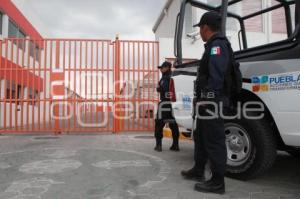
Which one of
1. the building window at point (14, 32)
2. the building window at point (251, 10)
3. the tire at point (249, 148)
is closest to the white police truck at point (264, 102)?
the tire at point (249, 148)

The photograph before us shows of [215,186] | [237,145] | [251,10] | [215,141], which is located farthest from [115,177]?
[251,10]

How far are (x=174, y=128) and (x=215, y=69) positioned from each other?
3.07 m

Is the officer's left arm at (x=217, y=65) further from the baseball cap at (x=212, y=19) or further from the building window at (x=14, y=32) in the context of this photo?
the building window at (x=14, y=32)

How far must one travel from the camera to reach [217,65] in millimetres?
3154

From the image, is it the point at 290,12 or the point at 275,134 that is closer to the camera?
the point at 275,134

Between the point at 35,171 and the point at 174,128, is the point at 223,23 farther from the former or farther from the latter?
the point at 35,171

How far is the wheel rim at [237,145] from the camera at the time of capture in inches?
144

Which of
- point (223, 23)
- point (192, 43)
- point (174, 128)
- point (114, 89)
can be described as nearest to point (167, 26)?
point (192, 43)

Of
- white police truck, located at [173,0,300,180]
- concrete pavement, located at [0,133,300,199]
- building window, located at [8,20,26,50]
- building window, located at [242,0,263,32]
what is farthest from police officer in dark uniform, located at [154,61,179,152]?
building window, located at [8,20,26,50]

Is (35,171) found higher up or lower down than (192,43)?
lower down

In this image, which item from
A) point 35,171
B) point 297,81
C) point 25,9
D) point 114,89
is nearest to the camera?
point 297,81

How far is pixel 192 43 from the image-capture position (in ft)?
36.2

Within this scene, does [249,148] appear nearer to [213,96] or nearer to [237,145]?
[237,145]

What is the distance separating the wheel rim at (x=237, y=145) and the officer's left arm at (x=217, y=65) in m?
0.85
